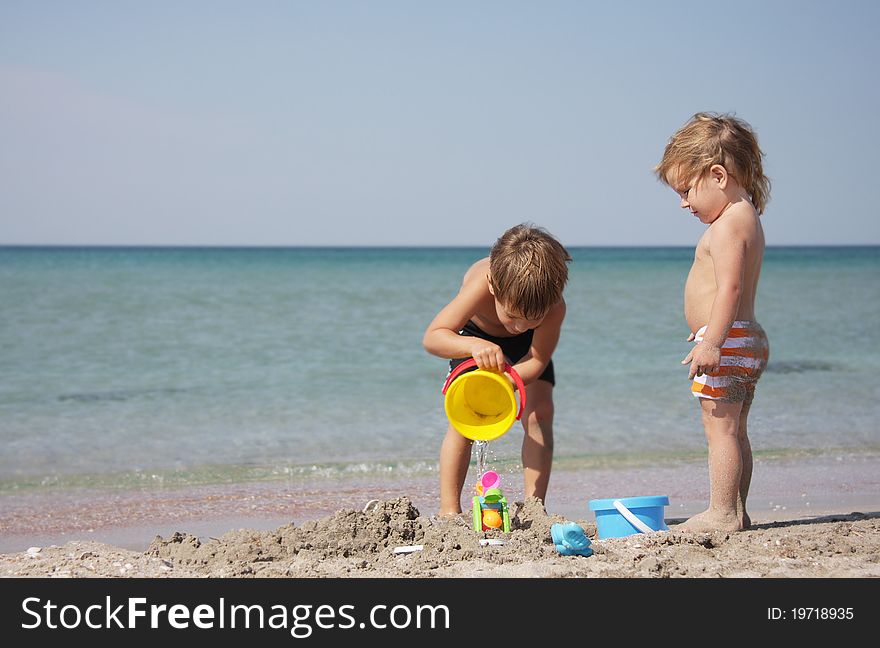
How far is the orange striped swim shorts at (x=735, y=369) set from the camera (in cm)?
311

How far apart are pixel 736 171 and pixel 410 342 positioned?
23.5 feet

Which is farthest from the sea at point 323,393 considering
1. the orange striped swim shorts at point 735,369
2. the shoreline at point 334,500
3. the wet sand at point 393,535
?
the orange striped swim shorts at point 735,369

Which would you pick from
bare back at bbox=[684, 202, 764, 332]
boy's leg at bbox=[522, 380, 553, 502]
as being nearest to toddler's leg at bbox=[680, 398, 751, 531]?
bare back at bbox=[684, 202, 764, 332]

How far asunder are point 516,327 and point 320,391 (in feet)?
13.2

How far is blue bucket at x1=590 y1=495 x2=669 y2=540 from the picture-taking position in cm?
310

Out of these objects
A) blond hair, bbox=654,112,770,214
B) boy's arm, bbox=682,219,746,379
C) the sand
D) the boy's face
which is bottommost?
the sand

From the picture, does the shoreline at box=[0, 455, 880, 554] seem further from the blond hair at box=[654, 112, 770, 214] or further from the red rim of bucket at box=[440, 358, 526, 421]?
the blond hair at box=[654, 112, 770, 214]

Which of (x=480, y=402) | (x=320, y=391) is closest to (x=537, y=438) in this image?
(x=480, y=402)

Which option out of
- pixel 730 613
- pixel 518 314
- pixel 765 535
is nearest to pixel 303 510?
pixel 518 314

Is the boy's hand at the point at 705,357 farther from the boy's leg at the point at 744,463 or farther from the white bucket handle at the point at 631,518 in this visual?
the white bucket handle at the point at 631,518

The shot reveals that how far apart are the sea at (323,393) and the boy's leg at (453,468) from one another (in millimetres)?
668

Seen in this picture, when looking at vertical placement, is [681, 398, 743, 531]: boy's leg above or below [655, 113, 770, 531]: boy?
below

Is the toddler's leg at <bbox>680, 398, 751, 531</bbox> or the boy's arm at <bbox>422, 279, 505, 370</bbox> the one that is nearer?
the toddler's leg at <bbox>680, 398, 751, 531</bbox>

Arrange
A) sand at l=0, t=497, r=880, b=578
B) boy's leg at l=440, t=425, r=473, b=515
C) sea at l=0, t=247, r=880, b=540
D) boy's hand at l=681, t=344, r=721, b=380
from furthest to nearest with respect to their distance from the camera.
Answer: sea at l=0, t=247, r=880, b=540 → boy's leg at l=440, t=425, r=473, b=515 → boy's hand at l=681, t=344, r=721, b=380 → sand at l=0, t=497, r=880, b=578
